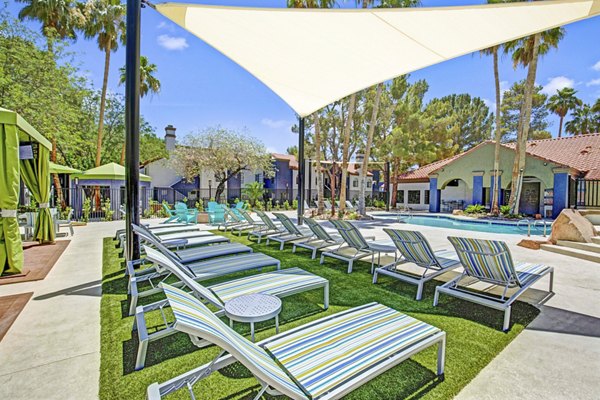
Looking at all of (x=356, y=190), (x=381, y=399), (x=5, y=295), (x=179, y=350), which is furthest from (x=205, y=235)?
(x=356, y=190)

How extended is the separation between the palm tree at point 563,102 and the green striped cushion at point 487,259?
38658 millimetres

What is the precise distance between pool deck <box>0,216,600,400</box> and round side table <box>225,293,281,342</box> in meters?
1.19

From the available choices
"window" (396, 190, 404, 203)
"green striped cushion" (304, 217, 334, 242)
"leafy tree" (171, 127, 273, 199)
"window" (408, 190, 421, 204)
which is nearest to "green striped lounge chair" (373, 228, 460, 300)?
"green striped cushion" (304, 217, 334, 242)

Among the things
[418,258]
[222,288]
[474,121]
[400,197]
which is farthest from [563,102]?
[222,288]

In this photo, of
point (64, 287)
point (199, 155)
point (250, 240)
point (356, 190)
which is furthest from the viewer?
point (356, 190)

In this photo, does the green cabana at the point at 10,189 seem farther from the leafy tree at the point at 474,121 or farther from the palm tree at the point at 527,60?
the leafy tree at the point at 474,121

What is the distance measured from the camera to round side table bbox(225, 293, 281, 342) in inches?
101

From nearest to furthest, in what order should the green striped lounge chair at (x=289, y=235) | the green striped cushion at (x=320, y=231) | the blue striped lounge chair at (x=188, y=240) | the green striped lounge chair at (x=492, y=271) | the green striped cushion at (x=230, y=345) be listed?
the green striped cushion at (x=230, y=345) < the green striped lounge chair at (x=492, y=271) < the blue striped lounge chair at (x=188, y=240) < the green striped cushion at (x=320, y=231) < the green striped lounge chair at (x=289, y=235)

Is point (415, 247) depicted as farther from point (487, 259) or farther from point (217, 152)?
point (217, 152)

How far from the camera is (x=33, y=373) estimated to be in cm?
253

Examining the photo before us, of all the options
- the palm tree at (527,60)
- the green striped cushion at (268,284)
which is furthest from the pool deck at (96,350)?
the palm tree at (527,60)

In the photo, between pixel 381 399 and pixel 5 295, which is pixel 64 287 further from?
pixel 381 399

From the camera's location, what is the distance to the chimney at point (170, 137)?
73.5 ft

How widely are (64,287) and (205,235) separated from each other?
336cm
